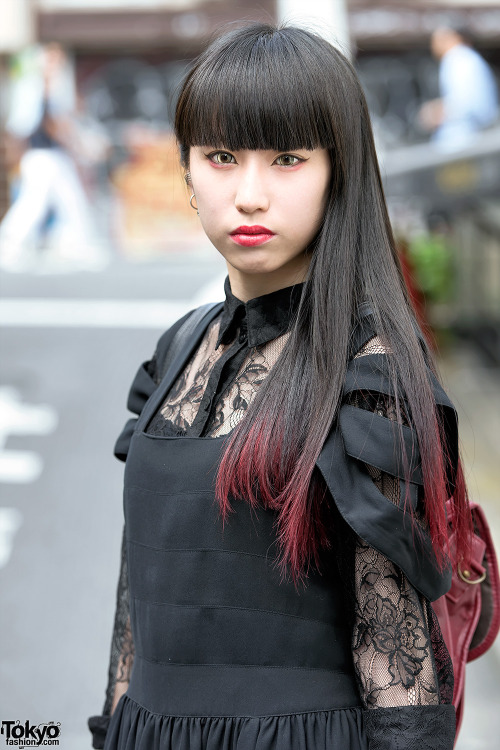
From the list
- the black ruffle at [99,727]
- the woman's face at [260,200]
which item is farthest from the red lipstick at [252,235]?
the black ruffle at [99,727]

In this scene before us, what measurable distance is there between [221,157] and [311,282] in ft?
0.78

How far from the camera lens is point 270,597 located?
4.87ft

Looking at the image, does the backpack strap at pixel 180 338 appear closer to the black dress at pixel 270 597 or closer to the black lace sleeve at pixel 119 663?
the black dress at pixel 270 597

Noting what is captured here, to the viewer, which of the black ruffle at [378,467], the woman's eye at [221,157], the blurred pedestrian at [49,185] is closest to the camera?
the black ruffle at [378,467]

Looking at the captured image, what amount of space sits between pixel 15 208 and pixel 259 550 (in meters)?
8.64

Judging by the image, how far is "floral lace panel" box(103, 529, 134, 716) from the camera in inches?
71.7

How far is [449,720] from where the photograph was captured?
1.41 m

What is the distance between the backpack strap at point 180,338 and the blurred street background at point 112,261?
319 millimetres

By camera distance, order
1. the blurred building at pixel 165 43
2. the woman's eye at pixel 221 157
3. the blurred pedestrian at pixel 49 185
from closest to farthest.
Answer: the woman's eye at pixel 221 157 < the blurred pedestrian at pixel 49 185 < the blurred building at pixel 165 43

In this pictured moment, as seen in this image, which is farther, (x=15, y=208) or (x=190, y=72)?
(x=15, y=208)

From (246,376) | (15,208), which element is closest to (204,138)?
(246,376)

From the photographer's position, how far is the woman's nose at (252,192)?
56.8 inches

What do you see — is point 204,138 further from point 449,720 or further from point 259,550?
point 449,720
